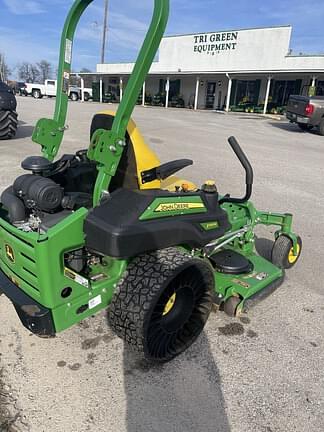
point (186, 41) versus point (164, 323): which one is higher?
point (186, 41)

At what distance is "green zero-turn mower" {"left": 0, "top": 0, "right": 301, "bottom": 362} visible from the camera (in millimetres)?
1918

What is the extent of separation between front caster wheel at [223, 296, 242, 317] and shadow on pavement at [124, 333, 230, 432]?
14.6 inches

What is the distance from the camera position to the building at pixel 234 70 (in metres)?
A: 24.5

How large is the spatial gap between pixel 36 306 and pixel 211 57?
30871mm

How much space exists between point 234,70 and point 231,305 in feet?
88.5

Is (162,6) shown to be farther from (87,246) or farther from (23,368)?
(23,368)

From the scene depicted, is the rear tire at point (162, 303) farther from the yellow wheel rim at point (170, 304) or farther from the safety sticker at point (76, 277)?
the safety sticker at point (76, 277)

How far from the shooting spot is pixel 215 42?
28750 millimetres

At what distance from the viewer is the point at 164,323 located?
91.4 inches

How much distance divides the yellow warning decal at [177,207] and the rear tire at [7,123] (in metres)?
8.37

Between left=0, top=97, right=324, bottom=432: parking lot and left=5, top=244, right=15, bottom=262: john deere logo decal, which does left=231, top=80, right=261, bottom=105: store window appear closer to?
left=0, top=97, right=324, bottom=432: parking lot

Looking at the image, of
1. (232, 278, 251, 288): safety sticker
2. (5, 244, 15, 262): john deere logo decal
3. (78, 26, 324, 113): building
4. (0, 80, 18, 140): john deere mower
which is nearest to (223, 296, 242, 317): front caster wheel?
(232, 278, 251, 288): safety sticker

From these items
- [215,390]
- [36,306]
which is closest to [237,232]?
[215,390]

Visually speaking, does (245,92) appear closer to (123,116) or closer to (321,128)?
(321,128)
